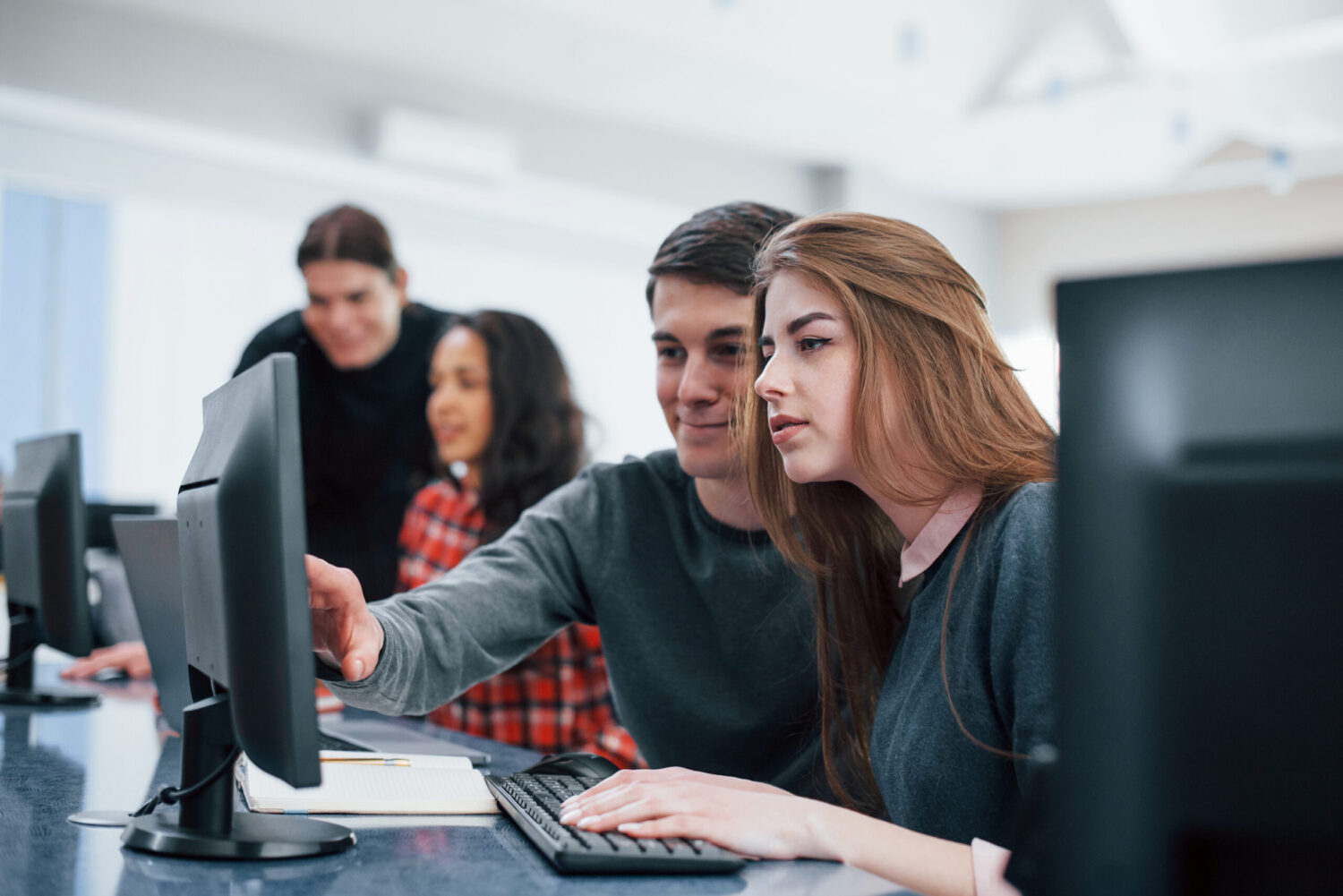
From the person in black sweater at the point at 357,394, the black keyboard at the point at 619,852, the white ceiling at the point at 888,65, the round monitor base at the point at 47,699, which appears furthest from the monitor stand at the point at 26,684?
the white ceiling at the point at 888,65

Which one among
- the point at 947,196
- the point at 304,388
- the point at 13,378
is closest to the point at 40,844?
the point at 304,388

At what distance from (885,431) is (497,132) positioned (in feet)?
14.0

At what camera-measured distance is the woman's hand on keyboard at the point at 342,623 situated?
1066 millimetres

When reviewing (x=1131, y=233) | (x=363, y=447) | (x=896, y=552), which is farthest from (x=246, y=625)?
(x=1131, y=233)

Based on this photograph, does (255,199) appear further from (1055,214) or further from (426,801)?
(1055,214)

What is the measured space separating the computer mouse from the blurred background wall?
343 centimetres

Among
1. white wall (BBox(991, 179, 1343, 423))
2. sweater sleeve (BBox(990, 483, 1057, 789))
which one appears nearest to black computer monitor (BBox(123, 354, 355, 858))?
sweater sleeve (BBox(990, 483, 1057, 789))

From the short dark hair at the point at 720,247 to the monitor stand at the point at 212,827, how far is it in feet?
2.78

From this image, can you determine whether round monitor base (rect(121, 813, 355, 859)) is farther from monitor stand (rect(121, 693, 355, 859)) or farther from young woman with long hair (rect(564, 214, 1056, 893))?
young woman with long hair (rect(564, 214, 1056, 893))

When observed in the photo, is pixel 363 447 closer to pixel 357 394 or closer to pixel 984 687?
pixel 357 394

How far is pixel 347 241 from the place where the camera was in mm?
2756

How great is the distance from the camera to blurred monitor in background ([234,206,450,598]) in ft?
9.07

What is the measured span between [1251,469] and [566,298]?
552cm

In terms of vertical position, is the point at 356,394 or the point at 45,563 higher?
the point at 356,394
